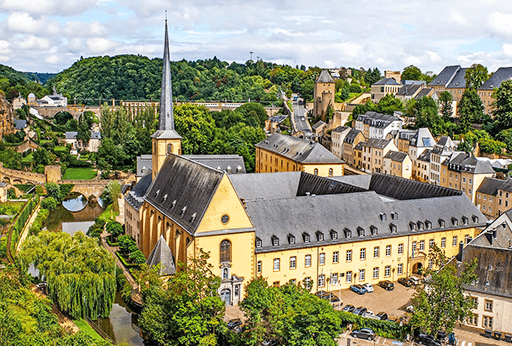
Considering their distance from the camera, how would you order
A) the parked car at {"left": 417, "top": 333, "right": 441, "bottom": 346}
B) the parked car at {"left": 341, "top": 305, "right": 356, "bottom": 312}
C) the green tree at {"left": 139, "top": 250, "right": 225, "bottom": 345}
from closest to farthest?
the green tree at {"left": 139, "top": 250, "right": 225, "bottom": 345}
the parked car at {"left": 417, "top": 333, "right": 441, "bottom": 346}
the parked car at {"left": 341, "top": 305, "right": 356, "bottom": 312}

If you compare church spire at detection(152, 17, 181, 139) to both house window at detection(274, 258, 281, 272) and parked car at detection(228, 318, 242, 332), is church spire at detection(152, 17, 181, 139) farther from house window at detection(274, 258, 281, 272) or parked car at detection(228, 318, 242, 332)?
parked car at detection(228, 318, 242, 332)

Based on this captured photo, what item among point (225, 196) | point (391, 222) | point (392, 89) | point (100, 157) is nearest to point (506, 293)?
point (391, 222)

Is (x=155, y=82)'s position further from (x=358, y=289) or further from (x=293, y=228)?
(x=358, y=289)

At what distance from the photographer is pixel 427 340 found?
39750 mm

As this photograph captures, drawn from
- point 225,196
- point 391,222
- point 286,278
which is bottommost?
point 286,278

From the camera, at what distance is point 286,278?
1905 inches

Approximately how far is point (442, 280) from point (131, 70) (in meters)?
151

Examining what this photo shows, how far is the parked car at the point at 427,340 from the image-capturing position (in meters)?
39.4

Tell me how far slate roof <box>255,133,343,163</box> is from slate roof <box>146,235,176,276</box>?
3194 centimetres

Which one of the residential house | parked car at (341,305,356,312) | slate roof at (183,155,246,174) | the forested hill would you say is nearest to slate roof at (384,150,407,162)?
the residential house

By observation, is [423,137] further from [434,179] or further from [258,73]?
[258,73]

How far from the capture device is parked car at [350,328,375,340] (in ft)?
132

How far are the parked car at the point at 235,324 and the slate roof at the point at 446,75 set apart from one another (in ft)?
303

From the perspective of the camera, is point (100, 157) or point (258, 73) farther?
point (258, 73)
